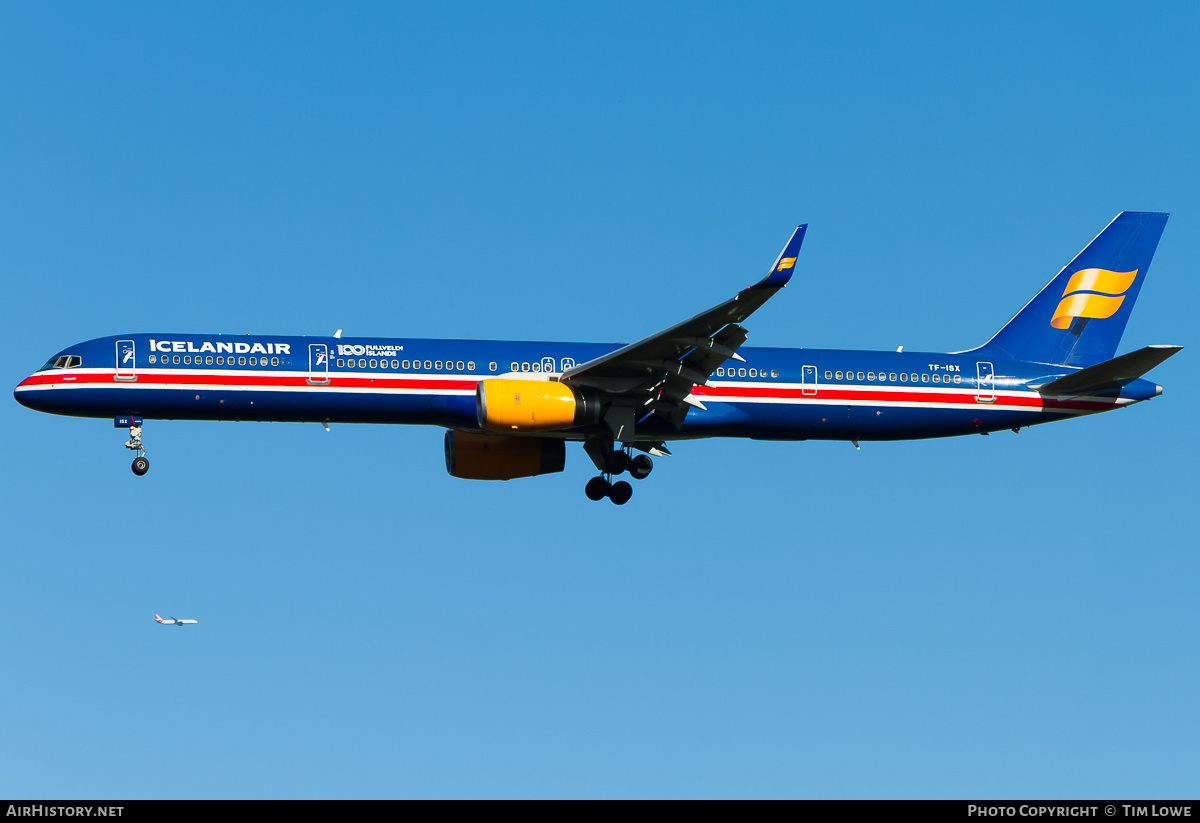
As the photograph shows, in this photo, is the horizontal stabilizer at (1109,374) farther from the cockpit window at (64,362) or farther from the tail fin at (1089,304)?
→ the cockpit window at (64,362)

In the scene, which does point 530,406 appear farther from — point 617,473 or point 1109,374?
point 1109,374

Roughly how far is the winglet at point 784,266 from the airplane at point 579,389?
2174mm

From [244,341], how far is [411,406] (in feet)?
15.6

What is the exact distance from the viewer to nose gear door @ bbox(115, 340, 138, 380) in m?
38.6

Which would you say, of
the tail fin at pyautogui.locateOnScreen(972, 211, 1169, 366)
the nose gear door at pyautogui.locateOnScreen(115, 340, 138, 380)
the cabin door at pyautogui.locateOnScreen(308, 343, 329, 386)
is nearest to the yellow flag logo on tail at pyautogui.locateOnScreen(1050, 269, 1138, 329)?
the tail fin at pyautogui.locateOnScreen(972, 211, 1169, 366)

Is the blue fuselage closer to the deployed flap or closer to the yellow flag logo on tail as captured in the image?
the deployed flap

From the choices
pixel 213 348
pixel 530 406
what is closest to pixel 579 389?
pixel 530 406

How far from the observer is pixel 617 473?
40.6 m

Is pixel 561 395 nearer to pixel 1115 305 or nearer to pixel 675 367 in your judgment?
pixel 675 367

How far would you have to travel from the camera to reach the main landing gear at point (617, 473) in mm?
40219

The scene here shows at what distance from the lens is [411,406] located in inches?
1529
